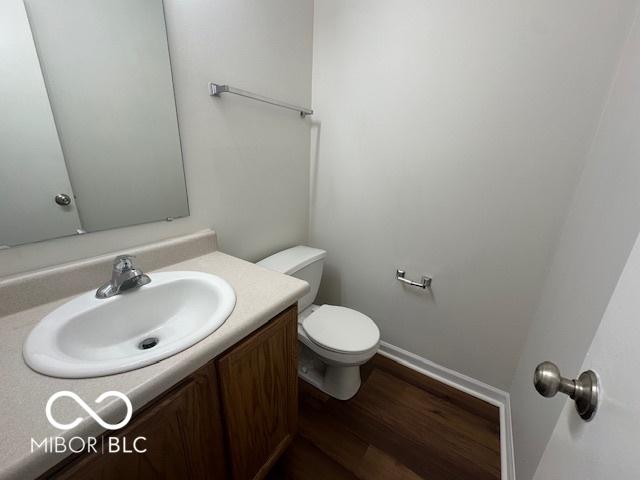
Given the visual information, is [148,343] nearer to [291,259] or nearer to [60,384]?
[60,384]

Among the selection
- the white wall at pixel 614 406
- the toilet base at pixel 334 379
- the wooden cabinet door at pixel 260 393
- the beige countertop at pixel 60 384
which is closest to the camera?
the white wall at pixel 614 406

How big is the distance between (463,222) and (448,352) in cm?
79

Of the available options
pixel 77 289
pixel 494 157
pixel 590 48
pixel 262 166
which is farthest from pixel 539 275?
pixel 77 289

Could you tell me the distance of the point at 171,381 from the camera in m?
0.58


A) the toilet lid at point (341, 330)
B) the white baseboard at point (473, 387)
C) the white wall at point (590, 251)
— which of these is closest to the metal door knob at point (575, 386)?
the white wall at point (590, 251)

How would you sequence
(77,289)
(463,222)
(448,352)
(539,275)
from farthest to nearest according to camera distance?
(448,352) < (463,222) < (539,275) < (77,289)

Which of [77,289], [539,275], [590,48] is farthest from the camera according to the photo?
[539,275]

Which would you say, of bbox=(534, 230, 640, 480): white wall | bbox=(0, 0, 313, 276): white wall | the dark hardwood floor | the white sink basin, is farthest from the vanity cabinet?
bbox=(534, 230, 640, 480): white wall

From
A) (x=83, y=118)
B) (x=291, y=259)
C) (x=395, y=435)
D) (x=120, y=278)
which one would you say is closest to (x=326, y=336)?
(x=291, y=259)

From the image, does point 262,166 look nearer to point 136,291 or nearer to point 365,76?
point 365,76

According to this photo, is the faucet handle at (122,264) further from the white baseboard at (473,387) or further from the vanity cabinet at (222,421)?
the white baseboard at (473,387)

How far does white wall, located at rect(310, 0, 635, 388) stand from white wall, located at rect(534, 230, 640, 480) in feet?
3.11

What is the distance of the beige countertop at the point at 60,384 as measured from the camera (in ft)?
1.41
